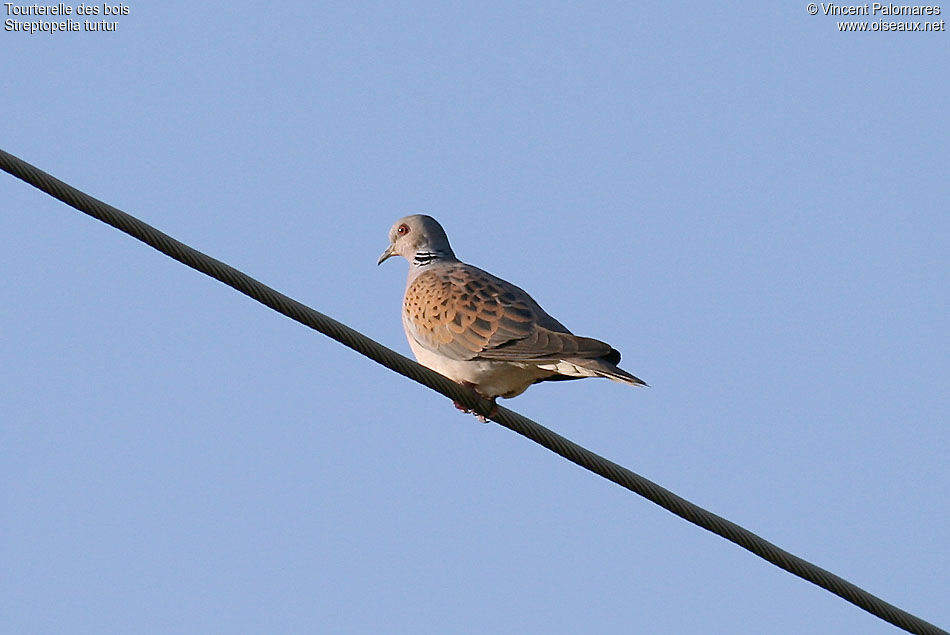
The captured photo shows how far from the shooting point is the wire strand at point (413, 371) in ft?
14.9

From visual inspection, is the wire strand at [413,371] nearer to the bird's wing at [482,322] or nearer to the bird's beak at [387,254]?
the bird's wing at [482,322]

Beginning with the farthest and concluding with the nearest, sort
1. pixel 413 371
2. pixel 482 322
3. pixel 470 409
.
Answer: pixel 482 322 < pixel 470 409 < pixel 413 371

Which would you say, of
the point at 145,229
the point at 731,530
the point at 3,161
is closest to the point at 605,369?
the point at 731,530

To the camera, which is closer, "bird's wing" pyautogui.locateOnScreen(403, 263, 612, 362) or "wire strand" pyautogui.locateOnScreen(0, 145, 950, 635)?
"wire strand" pyautogui.locateOnScreen(0, 145, 950, 635)

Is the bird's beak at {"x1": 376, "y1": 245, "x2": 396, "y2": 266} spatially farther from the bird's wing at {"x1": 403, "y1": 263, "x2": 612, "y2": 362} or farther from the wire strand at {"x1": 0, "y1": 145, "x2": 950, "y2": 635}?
the wire strand at {"x1": 0, "y1": 145, "x2": 950, "y2": 635}

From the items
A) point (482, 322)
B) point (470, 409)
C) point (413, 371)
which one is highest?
point (482, 322)

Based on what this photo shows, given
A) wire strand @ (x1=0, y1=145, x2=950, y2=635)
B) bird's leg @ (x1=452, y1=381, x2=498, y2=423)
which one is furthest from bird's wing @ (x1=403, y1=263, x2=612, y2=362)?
wire strand @ (x1=0, y1=145, x2=950, y2=635)

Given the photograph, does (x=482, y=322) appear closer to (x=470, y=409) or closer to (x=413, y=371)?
(x=470, y=409)

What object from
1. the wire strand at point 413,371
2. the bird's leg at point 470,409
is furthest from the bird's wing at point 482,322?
the wire strand at point 413,371

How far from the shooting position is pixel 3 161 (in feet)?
14.6

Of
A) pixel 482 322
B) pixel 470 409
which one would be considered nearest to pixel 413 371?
pixel 470 409

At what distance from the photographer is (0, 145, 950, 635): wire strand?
4543 mm

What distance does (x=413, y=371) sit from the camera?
525cm

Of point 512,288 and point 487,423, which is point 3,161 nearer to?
point 487,423
